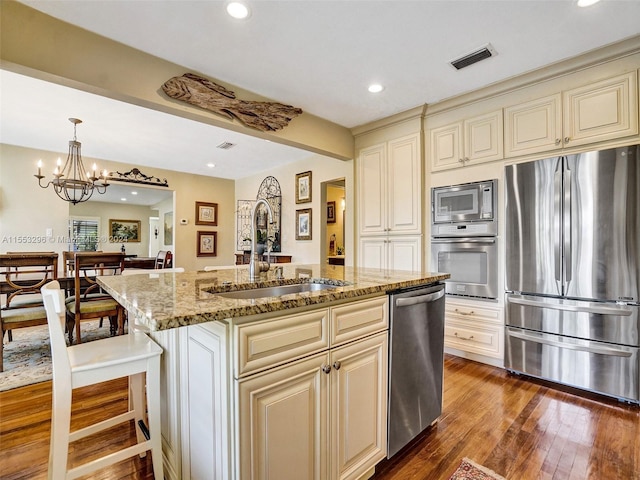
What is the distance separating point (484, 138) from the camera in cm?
293

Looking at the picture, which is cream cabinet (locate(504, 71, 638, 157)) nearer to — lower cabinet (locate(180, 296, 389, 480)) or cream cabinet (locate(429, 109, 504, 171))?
cream cabinet (locate(429, 109, 504, 171))

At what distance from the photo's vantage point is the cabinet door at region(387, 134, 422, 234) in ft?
11.1

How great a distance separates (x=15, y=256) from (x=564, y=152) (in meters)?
4.89

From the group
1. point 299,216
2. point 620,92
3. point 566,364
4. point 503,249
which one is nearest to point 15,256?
point 299,216

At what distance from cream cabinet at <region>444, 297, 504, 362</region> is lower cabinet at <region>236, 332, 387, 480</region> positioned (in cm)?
184

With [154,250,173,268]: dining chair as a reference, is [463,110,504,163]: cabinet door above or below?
above

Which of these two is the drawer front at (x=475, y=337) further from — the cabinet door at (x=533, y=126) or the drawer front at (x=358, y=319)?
the drawer front at (x=358, y=319)

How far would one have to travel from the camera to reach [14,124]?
3650 mm

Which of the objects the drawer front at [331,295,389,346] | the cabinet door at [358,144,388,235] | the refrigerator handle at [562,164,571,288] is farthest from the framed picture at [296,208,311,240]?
the drawer front at [331,295,389,346]

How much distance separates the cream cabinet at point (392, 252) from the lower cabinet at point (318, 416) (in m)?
1.86

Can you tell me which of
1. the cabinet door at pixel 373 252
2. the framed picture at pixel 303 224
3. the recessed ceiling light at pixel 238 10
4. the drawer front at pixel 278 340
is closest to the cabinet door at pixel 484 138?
the cabinet door at pixel 373 252

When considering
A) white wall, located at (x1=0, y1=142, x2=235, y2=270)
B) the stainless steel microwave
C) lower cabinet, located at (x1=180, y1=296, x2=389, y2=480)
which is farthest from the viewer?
white wall, located at (x1=0, y1=142, x2=235, y2=270)

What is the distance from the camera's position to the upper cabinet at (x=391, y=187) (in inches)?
134

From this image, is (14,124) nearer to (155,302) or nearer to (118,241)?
(155,302)
